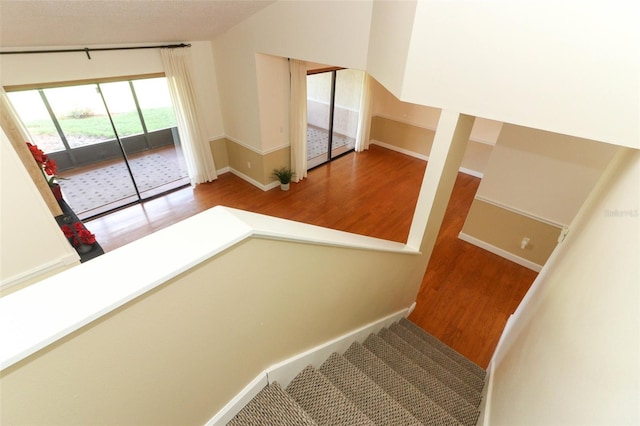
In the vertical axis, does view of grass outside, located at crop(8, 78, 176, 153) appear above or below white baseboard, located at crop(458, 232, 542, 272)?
above

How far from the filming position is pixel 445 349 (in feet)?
9.71

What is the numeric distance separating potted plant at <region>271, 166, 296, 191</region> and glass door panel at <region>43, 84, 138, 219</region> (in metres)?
2.54

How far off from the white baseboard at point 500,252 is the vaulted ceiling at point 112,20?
14.6ft

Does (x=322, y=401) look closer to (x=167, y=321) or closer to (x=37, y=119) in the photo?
(x=167, y=321)

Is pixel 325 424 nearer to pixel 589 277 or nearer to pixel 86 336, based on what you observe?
pixel 86 336

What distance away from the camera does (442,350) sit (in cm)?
294

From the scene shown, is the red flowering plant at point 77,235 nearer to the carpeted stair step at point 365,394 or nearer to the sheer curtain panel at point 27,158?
the sheer curtain panel at point 27,158

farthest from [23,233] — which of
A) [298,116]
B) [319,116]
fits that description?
[319,116]

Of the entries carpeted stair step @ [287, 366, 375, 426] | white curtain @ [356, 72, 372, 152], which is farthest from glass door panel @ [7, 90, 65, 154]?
white curtain @ [356, 72, 372, 152]

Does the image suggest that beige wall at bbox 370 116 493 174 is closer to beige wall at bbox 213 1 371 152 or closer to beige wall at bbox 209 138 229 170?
beige wall at bbox 213 1 371 152

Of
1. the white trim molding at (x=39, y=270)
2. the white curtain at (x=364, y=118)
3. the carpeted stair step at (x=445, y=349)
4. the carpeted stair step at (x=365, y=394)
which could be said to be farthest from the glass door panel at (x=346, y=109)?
the white trim molding at (x=39, y=270)

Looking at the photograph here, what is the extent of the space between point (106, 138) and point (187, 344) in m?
6.63

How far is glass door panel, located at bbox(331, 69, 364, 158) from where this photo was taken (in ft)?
22.4

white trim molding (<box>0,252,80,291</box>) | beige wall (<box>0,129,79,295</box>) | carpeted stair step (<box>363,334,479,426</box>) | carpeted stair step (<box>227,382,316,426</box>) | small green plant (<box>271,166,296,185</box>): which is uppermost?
beige wall (<box>0,129,79,295</box>)
